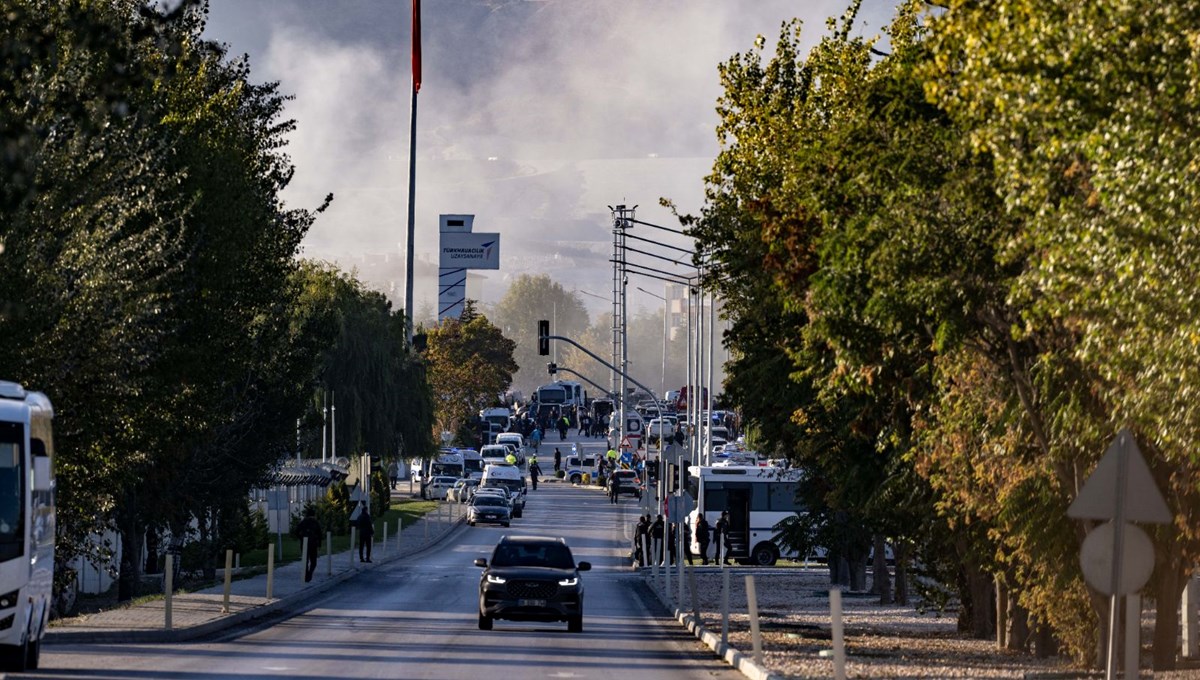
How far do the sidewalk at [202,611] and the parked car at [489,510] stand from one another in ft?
85.3

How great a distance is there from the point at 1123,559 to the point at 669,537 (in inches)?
1394

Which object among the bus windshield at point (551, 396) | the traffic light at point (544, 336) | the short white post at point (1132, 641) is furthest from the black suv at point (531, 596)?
the bus windshield at point (551, 396)

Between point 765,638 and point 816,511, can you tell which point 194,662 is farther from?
point 816,511

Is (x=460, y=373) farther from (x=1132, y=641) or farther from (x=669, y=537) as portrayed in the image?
(x=1132, y=641)

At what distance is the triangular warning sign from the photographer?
48.8 feet

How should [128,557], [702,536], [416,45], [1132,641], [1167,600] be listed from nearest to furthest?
[1132,641] → [1167,600] → [128,557] → [702,536] → [416,45]

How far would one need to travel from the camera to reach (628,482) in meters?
109

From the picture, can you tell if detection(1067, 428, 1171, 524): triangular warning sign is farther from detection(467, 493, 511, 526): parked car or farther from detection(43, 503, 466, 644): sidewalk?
detection(467, 493, 511, 526): parked car

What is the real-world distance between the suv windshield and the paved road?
1105 millimetres

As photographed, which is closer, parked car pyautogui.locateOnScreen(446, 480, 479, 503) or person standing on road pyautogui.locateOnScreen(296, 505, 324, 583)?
person standing on road pyautogui.locateOnScreen(296, 505, 324, 583)

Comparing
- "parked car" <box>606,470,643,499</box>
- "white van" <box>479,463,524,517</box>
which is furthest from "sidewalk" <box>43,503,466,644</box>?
"parked car" <box>606,470,643,499</box>

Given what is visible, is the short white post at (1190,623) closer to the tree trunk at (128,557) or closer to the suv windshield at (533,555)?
the suv windshield at (533,555)

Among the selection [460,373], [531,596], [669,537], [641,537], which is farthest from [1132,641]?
[460,373]

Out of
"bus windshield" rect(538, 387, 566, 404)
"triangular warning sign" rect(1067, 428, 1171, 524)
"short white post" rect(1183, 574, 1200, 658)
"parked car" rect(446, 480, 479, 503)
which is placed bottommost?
"short white post" rect(1183, 574, 1200, 658)
